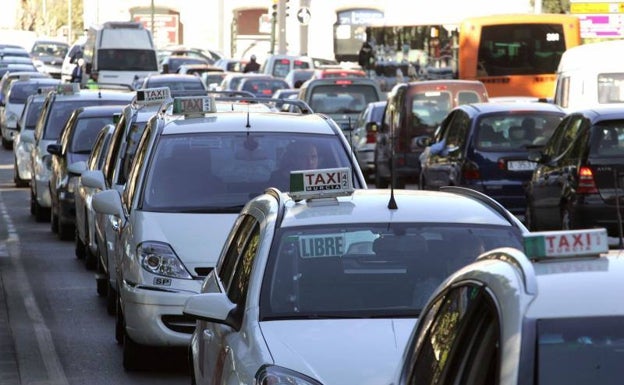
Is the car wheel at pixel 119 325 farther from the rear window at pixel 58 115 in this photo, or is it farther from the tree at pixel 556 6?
the tree at pixel 556 6

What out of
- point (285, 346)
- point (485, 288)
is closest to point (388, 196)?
point (285, 346)

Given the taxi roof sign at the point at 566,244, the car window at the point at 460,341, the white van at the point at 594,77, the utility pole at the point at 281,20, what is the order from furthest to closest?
the utility pole at the point at 281,20, the white van at the point at 594,77, the taxi roof sign at the point at 566,244, the car window at the point at 460,341

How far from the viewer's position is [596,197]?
53.9ft

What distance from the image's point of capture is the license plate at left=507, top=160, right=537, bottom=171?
1977 centimetres

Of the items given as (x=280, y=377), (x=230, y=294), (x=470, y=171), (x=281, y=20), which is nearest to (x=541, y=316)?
(x=280, y=377)

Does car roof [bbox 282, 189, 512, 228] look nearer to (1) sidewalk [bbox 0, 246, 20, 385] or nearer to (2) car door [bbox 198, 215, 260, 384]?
(2) car door [bbox 198, 215, 260, 384]

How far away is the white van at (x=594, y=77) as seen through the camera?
26031 millimetres

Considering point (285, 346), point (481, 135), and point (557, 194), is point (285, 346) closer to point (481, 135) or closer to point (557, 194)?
point (557, 194)

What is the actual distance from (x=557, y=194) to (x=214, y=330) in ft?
34.4

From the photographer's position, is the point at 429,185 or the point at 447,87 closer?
the point at 429,185

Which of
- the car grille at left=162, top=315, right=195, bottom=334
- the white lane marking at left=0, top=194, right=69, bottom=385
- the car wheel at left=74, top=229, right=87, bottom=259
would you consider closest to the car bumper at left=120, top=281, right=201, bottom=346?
the car grille at left=162, top=315, right=195, bottom=334

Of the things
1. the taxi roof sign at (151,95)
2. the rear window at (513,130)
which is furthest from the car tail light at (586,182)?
the taxi roof sign at (151,95)

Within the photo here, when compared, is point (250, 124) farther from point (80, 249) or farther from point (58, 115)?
point (58, 115)

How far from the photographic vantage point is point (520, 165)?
1978 cm
